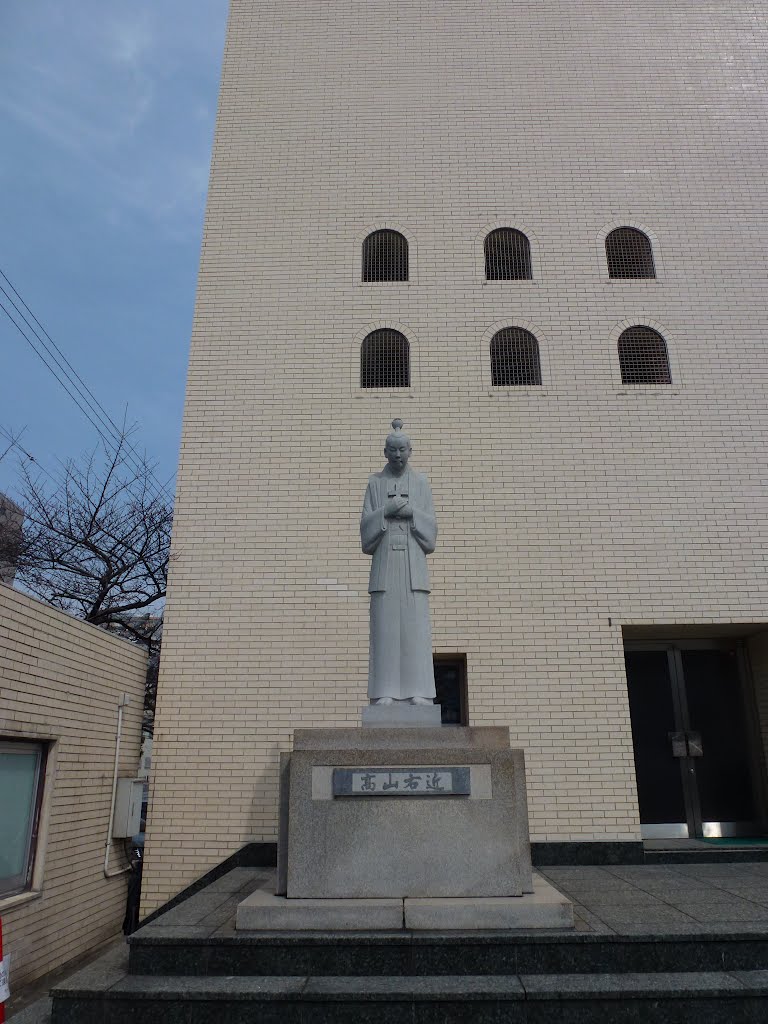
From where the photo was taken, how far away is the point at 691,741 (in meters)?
9.88

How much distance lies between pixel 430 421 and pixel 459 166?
13.6ft

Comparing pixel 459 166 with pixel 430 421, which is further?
pixel 459 166

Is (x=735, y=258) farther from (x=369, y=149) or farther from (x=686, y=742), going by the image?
(x=686, y=742)

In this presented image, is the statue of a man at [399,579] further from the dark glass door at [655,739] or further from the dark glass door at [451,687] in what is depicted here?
the dark glass door at [655,739]

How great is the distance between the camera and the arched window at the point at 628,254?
1097 centimetres

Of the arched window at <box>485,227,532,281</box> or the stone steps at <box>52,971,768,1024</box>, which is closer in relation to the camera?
the stone steps at <box>52,971,768,1024</box>

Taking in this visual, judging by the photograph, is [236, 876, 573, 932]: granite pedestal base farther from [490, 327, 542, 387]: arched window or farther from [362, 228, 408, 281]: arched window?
[362, 228, 408, 281]: arched window

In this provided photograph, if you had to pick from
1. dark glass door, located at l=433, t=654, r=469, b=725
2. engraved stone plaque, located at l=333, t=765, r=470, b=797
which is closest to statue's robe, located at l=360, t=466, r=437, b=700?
engraved stone plaque, located at l=333, t=765, r=470, b=797

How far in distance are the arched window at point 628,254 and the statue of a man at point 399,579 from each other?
5693 millimetres

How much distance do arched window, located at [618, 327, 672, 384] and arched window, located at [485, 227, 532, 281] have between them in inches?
65.9

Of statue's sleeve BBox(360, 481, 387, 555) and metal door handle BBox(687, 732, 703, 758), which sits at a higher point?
statue's sleeve BBox(360, 481, 387, 555)

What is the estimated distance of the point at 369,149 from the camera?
11.5 m

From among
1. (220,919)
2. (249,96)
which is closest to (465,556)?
(220,919)

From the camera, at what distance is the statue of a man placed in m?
6.66
